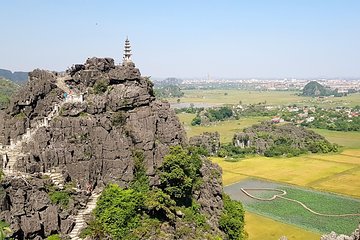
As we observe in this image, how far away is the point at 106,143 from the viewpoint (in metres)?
33.9

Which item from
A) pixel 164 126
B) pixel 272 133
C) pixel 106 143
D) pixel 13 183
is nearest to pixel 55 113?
pixel 106 143

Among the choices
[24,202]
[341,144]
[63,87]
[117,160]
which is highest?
[63,87]

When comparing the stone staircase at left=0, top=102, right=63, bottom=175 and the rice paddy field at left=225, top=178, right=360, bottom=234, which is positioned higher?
the stone staircase at left=0, top=102, right=63, bottom=175

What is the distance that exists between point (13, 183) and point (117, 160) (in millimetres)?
7926

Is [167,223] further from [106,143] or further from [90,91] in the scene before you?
[90,91]

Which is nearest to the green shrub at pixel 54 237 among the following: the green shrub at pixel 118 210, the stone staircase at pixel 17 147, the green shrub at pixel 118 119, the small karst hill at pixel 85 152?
the small karst hill at pixel 85 152

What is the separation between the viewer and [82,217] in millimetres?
30781

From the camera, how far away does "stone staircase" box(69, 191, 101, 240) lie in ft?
97.9

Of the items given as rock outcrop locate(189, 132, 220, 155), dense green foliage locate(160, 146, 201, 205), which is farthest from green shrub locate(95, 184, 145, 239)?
rock outcrop locate(189, 132, 220, 155)

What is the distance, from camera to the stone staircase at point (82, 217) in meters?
29.8

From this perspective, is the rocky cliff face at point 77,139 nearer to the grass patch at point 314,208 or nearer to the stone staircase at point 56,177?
the stone staircase at point 56,177

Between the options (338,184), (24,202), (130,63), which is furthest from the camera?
(338,184)

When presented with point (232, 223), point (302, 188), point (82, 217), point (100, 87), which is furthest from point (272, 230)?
point (100, 87)

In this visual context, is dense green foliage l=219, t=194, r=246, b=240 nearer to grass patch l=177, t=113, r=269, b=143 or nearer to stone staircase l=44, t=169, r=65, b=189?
stone staircase l=44, t=169, r=65, b=189
